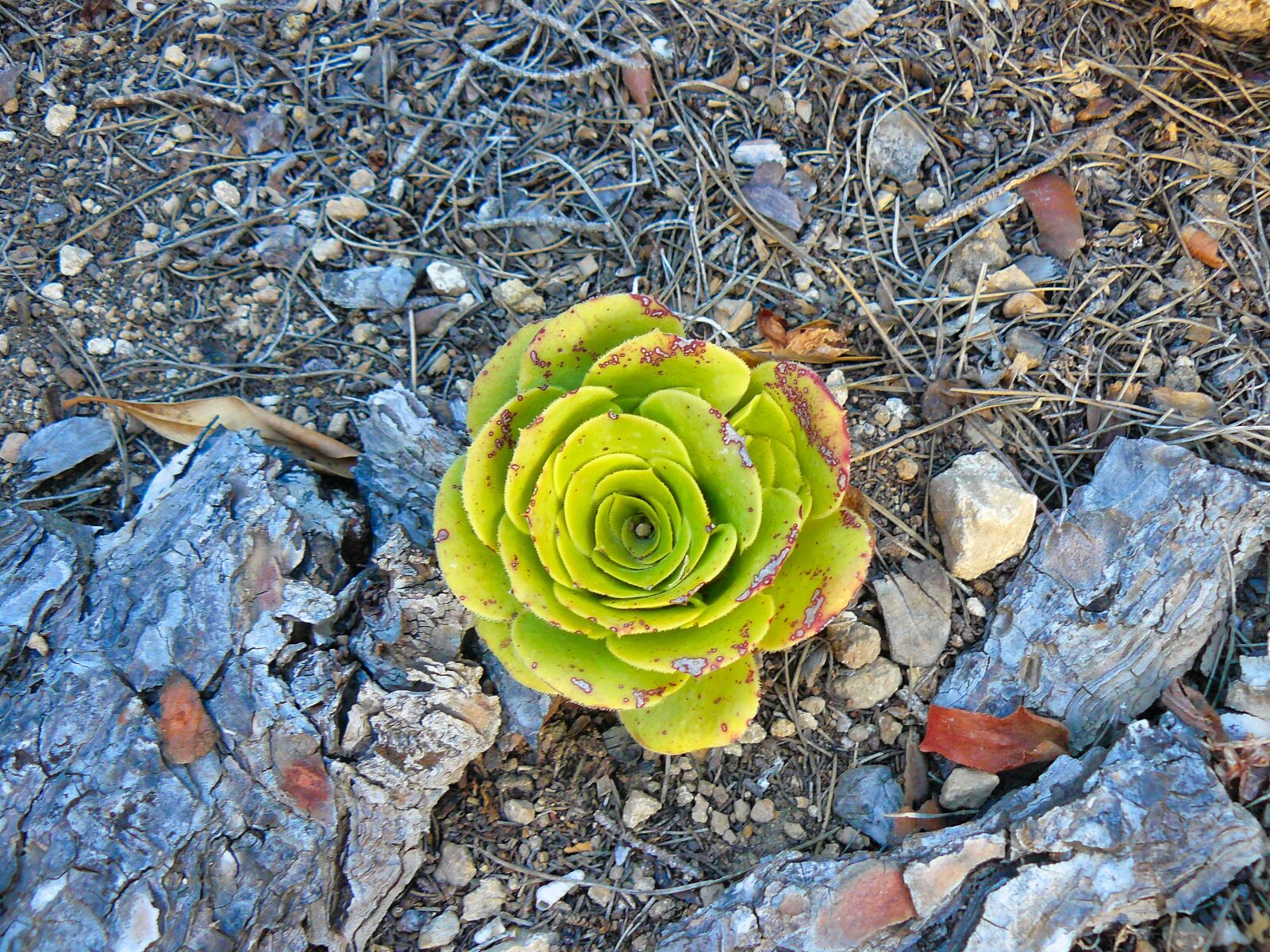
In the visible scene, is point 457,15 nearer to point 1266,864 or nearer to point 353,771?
point 353,771

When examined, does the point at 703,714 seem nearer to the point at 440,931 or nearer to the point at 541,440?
the point at 541,440

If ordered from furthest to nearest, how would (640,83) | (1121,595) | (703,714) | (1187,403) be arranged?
(640,83)
(1187,403)
(1121,595)
(703,714)

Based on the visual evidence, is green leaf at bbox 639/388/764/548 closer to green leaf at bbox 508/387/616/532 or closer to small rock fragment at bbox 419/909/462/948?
green leaf at bbox 508/387/616/532

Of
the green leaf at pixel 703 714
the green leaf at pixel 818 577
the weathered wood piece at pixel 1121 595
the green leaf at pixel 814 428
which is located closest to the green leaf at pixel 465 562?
the green leaf at pixel 703 714

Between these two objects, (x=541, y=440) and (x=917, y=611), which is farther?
(x=917, y=611)

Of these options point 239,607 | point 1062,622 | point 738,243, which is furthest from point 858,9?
point 239,607

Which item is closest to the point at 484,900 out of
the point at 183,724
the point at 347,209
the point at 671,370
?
the point at 183,724

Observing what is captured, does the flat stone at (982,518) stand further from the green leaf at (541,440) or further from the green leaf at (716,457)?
the green leaf at (541,440)
